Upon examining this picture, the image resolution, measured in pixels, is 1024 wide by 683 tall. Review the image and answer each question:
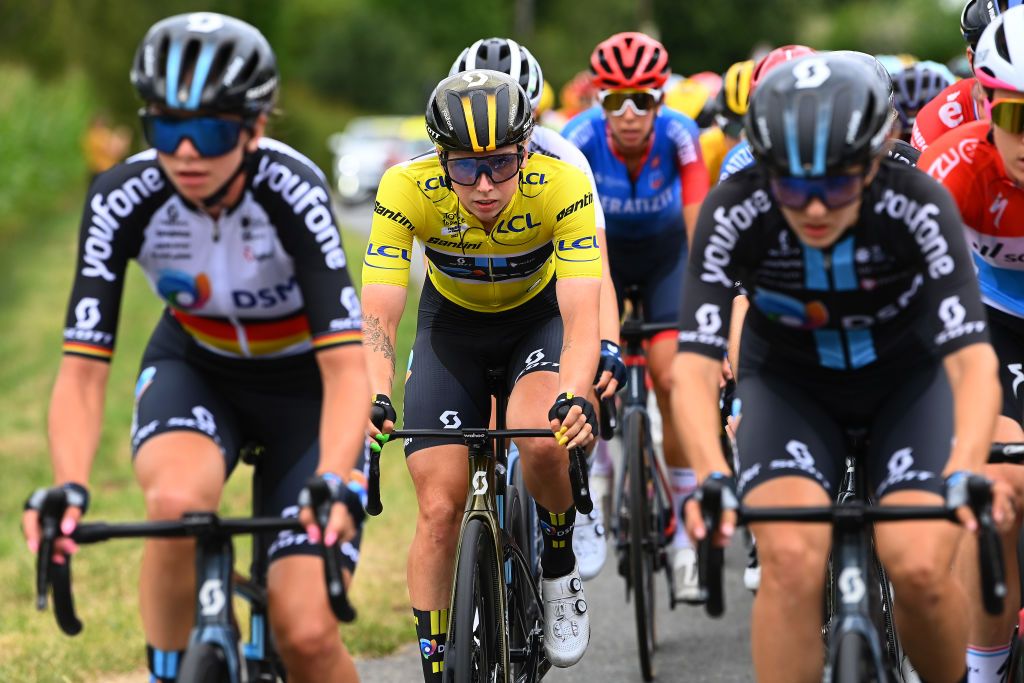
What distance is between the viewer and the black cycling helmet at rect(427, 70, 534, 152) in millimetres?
5441

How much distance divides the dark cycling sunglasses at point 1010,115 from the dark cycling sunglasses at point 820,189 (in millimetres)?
1026

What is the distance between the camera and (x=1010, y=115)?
4.84 m

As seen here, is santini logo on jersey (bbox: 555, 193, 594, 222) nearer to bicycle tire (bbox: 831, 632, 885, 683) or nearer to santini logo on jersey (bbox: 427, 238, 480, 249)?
santini logo on jersey (bbox: 427, 238, 480, 249)

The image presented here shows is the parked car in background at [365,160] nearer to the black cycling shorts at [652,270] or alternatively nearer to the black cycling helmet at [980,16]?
the black cycling shorts at [652,270]

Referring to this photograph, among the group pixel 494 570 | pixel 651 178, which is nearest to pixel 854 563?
pixel 494 570

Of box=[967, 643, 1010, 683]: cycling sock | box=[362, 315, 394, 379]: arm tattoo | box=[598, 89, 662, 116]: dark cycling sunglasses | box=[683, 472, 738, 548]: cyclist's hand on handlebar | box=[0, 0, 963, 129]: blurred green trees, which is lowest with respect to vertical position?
box=[967, 643, 1010, 683]: cycling sock

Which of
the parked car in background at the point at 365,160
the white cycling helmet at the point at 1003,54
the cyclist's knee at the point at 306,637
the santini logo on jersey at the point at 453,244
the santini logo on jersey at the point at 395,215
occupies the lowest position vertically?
the cyclist's knee at the point at 306,637

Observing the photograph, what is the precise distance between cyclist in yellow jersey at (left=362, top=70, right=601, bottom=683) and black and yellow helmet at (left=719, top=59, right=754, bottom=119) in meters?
3.54

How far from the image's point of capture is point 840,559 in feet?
13.3

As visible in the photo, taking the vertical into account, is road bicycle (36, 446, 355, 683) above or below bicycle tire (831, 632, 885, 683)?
above

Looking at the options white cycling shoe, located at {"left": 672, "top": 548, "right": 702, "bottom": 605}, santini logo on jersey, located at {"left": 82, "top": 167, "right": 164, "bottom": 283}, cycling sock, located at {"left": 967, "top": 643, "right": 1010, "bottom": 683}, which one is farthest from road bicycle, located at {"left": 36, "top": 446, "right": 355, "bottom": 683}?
white cycling shoe, located at {"left": 672, "top": 548, "right": 702, "bottom": 605}

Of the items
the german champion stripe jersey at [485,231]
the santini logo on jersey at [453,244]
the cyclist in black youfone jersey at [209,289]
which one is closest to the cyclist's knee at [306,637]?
the cyclist in black youfone jersey at [209,289]

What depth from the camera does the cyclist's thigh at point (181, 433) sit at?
4234mm

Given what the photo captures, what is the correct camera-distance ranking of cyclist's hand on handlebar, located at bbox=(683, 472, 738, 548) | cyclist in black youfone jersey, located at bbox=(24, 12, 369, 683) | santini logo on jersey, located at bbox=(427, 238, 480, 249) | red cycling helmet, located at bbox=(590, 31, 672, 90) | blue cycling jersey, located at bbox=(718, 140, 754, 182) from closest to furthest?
cyclist's hand on handlebar, located at bbox=(683, 472, 738, 548) < cyclist in black youfone jersey, located at bbox=(24, 12, 369, 683) < santini logo on jersey, located at bbox=(427, 238, 480, 249) < blue cycling jersey, located at bbox=(718, 140, 754, 182) < red cycling helmet, located at bbox=(590, 31, 672, 90)
